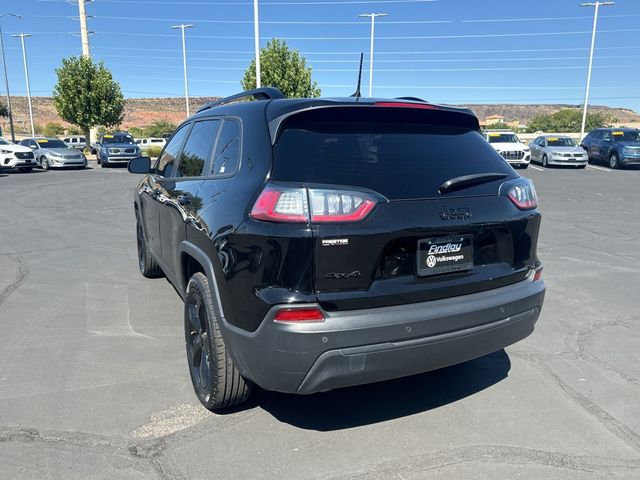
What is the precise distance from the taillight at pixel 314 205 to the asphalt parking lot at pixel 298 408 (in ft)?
4.13

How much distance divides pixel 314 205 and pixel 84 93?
36.7 m

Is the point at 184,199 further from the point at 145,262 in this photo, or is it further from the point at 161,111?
the point at 161,111

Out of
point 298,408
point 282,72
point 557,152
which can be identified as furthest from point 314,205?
point 282,72

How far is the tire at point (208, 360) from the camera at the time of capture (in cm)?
293

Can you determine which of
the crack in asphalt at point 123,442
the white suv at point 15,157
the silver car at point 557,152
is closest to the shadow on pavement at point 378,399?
the crack in asphalt at point 123,442

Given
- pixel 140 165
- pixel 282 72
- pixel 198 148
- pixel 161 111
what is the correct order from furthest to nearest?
pixel 161 111 < pixel 282 72 < pixel 140 165 < pixel 198 148

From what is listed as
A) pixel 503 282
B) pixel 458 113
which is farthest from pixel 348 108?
pixel 503 282

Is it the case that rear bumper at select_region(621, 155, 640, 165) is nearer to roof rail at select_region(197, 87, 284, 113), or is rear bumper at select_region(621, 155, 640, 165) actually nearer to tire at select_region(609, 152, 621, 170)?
tire at select_region(609, 152, 621, 170)

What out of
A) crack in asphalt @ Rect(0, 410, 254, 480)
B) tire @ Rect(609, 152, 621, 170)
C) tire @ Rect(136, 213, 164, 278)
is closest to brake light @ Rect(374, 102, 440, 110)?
crack in asphalt @ Rect(0, 410, 254, 480)

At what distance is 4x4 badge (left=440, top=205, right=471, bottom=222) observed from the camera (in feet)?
8.82

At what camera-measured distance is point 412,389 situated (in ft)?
11.4

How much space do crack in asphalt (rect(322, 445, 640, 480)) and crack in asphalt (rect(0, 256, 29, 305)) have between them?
4213 mm

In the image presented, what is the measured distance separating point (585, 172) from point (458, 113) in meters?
22.4

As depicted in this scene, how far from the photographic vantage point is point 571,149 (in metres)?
24.4
